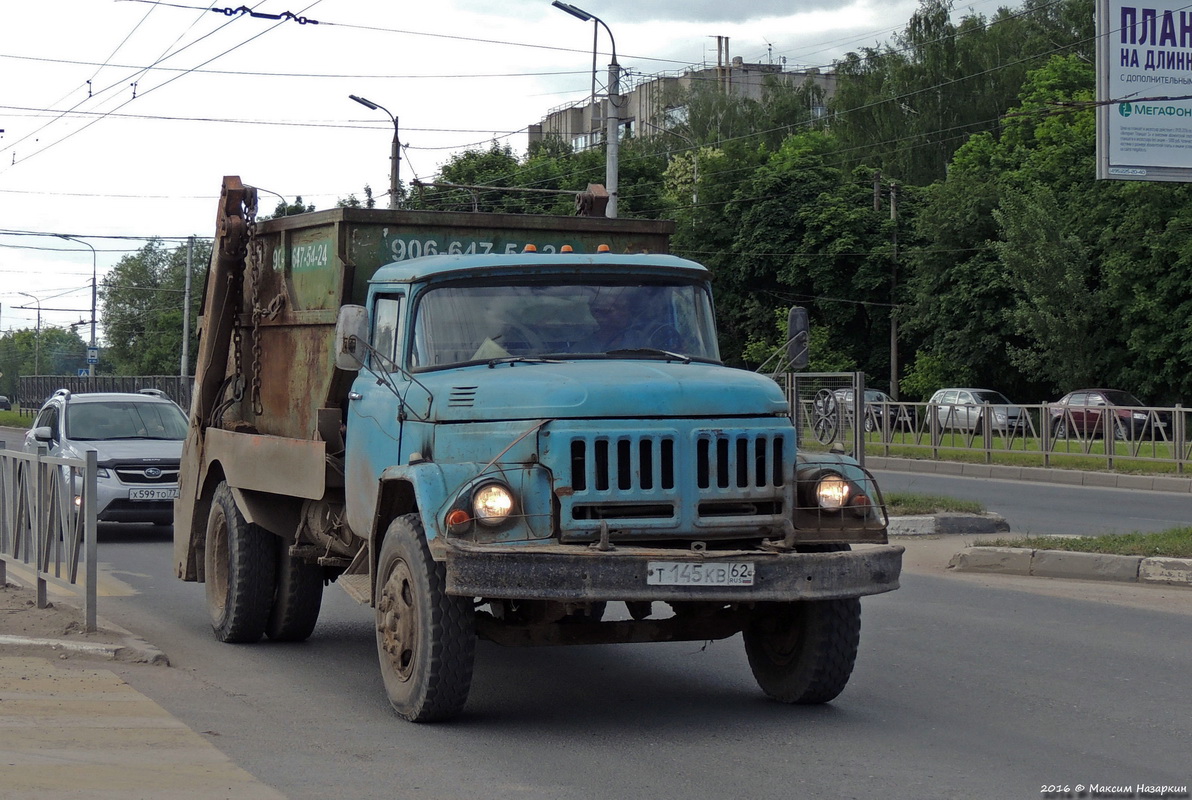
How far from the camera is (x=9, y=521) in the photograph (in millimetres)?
10305

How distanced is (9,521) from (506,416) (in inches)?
210

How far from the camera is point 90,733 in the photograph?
636 cm

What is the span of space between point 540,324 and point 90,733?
9.14 feet

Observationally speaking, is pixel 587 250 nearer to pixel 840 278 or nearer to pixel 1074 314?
pixel 1074 314

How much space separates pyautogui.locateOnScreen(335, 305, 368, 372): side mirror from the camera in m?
7.10

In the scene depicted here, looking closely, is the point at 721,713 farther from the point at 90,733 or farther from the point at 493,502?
the point at 90,733

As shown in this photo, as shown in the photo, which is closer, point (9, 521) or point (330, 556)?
point (330, 556)

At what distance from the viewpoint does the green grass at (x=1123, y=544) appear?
39.2ft

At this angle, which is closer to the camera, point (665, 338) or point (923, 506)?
point (665, 338)

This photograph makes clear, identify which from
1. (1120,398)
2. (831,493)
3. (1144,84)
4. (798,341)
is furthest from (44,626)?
(1120,398)

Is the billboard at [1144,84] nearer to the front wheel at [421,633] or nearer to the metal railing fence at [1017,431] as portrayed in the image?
the metal railing fence at [1017,431]

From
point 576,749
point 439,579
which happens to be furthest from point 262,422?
point 576,749

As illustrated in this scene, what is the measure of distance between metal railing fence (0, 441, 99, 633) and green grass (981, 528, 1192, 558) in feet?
25.0

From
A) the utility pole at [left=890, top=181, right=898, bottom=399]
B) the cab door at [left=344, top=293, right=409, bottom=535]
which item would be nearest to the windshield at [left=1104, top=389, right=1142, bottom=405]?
the utility pole at [left=890, top=181, right=898, bottom=399]
